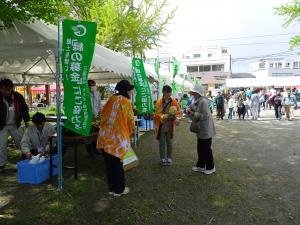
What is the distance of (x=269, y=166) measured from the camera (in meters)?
6.13

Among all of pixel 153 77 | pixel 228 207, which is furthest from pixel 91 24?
pixel 153 77

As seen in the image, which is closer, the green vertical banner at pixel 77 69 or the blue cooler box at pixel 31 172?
the green vertical banner at pixel 77 69

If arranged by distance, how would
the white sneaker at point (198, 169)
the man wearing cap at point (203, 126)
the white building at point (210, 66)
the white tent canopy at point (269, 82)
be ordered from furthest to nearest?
the white building at point (210, 66), the white tent canopy at point (269, 82), the white sneaker at point (198, 169), the man wearing cap at point (203, 126)

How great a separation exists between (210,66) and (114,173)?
A: 54.4m

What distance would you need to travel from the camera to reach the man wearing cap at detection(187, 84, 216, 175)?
5262mm

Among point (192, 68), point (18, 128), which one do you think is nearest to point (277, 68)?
point (192, 68)

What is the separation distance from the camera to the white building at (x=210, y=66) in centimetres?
5319

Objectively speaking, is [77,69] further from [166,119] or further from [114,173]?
[166,119]

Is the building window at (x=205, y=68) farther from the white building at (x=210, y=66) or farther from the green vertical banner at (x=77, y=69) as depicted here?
the green vertical banner at (x=77, y=69)

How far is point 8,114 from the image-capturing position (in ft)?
17.6

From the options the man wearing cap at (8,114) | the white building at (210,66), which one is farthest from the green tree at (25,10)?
the white building at (210,66)

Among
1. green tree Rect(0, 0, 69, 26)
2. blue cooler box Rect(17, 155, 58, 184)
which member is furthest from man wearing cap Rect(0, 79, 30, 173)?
green tree Rect(0, 0, 69, 26)

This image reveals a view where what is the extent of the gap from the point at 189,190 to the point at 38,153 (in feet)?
9.13

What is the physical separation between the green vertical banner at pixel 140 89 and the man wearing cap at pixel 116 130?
136 inches
